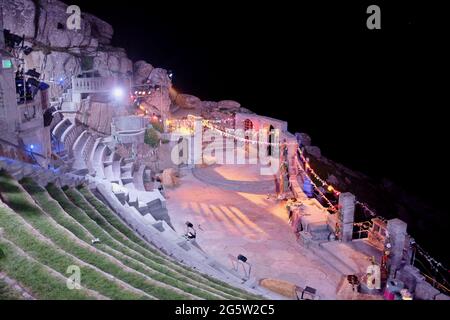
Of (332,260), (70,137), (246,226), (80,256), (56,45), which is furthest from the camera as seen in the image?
(56,45)

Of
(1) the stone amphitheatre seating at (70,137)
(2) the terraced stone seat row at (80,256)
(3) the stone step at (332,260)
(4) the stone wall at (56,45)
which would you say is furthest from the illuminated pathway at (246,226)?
(4) the stone wall at (56,45)

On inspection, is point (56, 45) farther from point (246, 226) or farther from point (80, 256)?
point (80, 256)

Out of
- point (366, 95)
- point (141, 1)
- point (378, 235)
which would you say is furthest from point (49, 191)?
point (366, 95)

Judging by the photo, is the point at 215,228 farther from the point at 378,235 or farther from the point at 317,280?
the point at 378,235

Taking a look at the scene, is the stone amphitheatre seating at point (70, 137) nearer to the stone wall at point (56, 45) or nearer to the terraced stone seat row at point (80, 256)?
the terraced stone seat row at point (80, 256)

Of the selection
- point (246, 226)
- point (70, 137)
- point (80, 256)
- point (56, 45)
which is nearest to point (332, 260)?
point (246, 226)

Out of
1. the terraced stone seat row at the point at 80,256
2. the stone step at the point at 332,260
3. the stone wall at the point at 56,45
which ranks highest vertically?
the stone wall at the point at 56,45

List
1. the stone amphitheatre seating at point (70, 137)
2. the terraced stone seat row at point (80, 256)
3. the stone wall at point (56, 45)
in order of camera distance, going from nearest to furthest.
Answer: the terraced stone seat row at point (80, 256) < the stone amphitheatre seating at point (70, 137) < the stone wall at point (56, 45)
